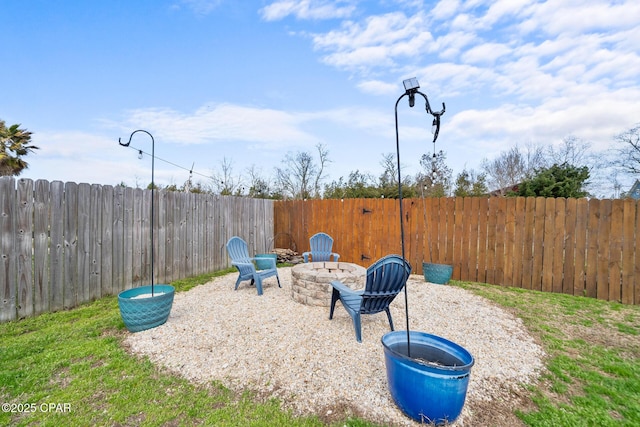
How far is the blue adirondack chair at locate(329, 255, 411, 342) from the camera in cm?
249

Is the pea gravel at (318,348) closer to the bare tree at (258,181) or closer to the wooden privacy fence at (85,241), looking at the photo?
the wooden privacy fence at (85,241)

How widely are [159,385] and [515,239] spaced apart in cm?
555

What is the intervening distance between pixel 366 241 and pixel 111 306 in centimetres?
494

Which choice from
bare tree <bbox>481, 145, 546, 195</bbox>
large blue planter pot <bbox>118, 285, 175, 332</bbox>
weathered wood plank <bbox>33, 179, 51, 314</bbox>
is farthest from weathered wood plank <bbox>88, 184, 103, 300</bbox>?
bare tree <bbox>481, 145, 546, 195</bbox>

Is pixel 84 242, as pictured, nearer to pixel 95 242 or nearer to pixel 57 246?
pixel 95 242

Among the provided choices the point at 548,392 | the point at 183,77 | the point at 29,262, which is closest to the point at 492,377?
the point at 548,392

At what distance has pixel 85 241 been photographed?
365 cm

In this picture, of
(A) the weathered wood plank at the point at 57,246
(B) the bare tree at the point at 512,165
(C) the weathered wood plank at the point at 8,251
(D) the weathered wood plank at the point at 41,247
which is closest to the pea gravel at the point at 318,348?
(A) the weathered wood plank at the point at 57,246

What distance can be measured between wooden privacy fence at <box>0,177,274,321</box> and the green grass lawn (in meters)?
0.47

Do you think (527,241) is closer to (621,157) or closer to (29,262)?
(29,262)

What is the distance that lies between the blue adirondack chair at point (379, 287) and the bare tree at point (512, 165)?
14624mm

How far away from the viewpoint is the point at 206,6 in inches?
203

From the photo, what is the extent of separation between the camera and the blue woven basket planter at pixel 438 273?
475cm

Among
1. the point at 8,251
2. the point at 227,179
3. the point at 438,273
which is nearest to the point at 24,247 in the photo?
the point at 8,251
